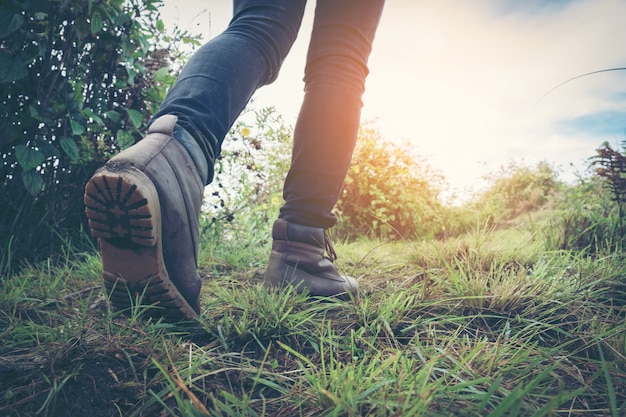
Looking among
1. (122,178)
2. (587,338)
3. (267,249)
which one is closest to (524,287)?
(587,338)

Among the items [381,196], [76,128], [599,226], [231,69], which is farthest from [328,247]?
[381,196]

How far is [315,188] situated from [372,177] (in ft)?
9.93

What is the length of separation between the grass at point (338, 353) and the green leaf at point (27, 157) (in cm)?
39

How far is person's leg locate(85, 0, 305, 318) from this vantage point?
794mm

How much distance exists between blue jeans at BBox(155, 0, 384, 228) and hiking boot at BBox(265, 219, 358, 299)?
4 centimetres

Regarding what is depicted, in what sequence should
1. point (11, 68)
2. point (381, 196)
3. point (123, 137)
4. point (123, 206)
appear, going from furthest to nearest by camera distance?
point (381, 196) < point (123, 137) < point (11, 68) < point (123, 206)

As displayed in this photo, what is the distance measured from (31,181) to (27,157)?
0.11 metres

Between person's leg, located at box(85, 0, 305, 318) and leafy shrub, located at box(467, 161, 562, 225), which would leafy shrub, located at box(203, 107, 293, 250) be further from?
leafy shrub, located at box(467, 161, 562, 225)

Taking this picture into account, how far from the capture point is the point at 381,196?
13.1ft

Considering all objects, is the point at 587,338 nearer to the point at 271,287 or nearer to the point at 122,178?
the point at 271,287

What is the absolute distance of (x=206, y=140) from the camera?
1.01 meters

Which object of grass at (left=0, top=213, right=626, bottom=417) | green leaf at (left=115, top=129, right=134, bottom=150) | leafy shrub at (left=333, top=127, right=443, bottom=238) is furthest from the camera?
leafy shrub at (left=333, top=127, right=443, bottom=238)

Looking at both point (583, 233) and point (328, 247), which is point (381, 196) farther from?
point (328, 247)

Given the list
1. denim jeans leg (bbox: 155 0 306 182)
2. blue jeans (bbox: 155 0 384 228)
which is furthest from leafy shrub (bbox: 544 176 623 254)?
denim jeans leg (bbox: 155 0 306 182)
